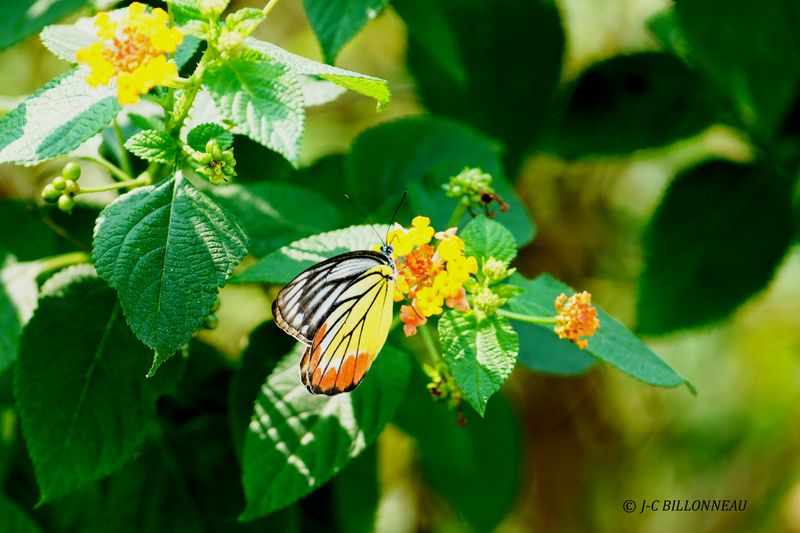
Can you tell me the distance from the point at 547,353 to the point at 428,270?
0.39 metres

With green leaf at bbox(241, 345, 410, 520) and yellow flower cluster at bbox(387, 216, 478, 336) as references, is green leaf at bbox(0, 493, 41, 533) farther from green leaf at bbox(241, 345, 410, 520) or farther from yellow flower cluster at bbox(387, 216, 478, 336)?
yellow flower cluster at bbox(387, 216, 478, 336)

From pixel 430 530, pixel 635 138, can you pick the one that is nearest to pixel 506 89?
pixel 635 138

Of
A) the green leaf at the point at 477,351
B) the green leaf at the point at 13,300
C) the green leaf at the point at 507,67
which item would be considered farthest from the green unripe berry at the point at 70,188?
the green leaf at the point at 507,67

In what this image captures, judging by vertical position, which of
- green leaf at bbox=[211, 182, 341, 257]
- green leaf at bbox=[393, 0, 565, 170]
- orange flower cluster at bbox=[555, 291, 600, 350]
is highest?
orange flower cluster at bbox=[555, 291, 600, 350]

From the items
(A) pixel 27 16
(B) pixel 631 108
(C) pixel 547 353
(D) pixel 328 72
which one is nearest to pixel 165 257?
(D) pixel 328 72

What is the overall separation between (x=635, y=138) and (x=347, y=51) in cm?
97

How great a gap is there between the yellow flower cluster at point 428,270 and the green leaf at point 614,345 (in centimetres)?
11

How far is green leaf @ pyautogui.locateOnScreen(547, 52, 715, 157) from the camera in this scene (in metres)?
1.46

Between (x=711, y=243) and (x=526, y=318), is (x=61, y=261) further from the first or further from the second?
(x=711, y=243)

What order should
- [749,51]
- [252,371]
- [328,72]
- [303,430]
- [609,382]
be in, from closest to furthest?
1. [328,72]
2. [303,430]
3. [252,371]
4. [749,51]
5. [609,382]

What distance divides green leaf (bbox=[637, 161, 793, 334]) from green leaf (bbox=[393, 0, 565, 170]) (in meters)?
0.29

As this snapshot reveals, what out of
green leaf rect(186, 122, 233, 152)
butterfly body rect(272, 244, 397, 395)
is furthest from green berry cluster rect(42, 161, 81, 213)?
butterfly body rect(272, 244, 397, 395)

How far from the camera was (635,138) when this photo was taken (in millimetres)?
1457

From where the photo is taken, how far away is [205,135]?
2.43 feet
